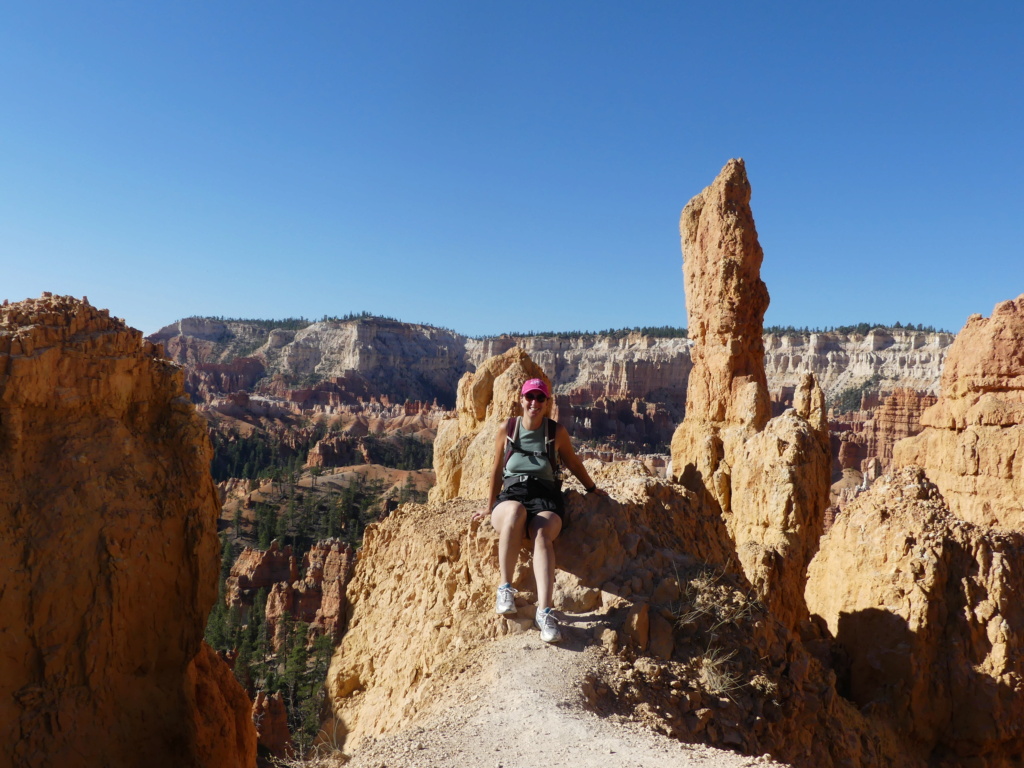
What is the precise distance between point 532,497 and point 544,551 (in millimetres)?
415

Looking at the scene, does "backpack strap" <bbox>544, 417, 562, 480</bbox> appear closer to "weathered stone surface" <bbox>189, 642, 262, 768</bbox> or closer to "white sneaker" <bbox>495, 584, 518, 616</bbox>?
"white sneaker" <bbox>495, 584, 518, 616</bbox>

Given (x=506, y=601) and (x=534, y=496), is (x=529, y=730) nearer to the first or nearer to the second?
(x=506, y=601)

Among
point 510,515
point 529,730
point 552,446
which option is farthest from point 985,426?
point 529,730

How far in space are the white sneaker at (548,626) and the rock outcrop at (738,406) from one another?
6.94 meters

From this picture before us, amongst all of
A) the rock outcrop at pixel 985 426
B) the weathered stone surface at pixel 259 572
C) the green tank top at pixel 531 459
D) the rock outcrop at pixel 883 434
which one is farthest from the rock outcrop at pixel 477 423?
the rock outcrop at pixel 883 434

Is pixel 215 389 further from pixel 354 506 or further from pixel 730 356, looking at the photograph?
pixel 730 356

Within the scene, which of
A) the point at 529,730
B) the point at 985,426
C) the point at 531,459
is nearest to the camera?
the point at 529,730

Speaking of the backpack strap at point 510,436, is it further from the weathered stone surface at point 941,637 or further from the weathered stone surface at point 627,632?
the weathered stone surface at point 941,637

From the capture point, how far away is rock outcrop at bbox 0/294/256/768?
4.32 metres

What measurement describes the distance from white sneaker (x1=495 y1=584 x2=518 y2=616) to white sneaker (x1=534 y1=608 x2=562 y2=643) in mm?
166

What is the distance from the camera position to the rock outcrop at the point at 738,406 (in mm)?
10695

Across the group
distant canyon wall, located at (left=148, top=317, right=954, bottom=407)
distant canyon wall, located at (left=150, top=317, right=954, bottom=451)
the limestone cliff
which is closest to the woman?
distant canyon wall, located at (left=150, top=317, right=954, bottom=451)

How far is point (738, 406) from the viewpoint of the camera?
15.1 metres

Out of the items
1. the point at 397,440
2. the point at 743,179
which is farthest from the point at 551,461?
the point at 397,440
